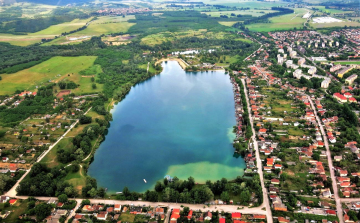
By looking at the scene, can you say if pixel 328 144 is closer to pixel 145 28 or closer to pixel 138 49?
pixel 138 49

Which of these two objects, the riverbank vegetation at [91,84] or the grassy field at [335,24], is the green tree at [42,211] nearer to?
the riverbank vegetation at [91,84]

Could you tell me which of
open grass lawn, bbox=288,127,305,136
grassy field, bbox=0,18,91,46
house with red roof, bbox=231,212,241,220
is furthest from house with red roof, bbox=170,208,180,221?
grassy field, bbox=0,18,91,46

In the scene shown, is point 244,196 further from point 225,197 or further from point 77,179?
point 77,179

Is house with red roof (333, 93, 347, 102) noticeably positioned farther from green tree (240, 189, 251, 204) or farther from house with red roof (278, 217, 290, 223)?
house with red roof (278, 217, 290, 223)

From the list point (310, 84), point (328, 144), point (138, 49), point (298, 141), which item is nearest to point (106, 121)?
point (298, 141)

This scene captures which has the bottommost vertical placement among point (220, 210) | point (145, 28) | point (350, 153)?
point (220, 210)

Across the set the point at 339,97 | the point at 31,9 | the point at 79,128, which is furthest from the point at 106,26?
the point at 339,97
